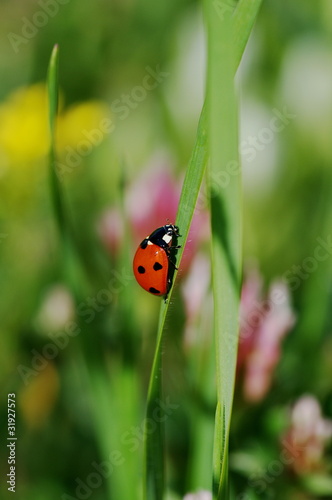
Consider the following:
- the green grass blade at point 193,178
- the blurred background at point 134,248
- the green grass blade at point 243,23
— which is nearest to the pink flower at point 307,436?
the blurred background at point 134,248

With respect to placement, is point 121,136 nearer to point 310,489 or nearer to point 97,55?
point 97,55

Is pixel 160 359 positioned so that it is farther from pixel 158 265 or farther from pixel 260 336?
pixel 260 336

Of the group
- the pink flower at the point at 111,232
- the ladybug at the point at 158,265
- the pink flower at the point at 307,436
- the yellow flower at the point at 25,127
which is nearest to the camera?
the ladybug at the point at 158,265

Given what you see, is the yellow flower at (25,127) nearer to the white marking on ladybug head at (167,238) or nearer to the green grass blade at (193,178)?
the white marking on ladybug head at (167,238)

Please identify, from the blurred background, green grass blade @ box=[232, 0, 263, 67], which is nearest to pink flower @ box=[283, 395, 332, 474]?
the blurred background

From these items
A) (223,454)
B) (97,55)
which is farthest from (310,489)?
(97,55)
